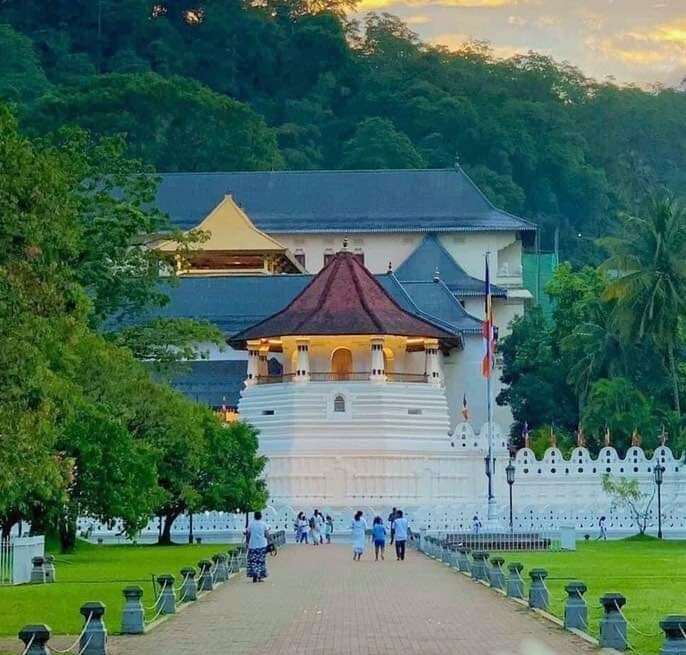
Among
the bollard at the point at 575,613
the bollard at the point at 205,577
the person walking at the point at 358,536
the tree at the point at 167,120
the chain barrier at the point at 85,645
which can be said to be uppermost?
the tree at the point at 167,120

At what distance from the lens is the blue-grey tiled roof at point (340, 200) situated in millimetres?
107750

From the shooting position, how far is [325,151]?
5664 inches

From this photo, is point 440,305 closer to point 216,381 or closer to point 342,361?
point 216,381

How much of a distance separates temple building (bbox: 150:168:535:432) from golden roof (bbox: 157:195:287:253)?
0.05 meters

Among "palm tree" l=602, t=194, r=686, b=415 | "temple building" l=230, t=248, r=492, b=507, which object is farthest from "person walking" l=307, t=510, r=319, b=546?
"palm tree" l=602, t=194, r=686, b=415

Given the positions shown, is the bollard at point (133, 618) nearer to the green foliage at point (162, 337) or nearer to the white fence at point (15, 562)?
the white fence at point (15, 562)

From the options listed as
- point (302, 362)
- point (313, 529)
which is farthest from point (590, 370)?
point (313, 529)

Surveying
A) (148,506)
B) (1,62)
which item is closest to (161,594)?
(148,506)

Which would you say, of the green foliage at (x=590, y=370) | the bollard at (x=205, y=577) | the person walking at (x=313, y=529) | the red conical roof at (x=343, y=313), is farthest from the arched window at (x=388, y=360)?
the bollard at (x=205, y=577)

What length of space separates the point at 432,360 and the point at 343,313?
4.24 m

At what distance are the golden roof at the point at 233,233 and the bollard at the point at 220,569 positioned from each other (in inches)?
2430

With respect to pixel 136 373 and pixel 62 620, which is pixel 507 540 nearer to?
pixel 136 373

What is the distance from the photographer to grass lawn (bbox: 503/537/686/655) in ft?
80.4

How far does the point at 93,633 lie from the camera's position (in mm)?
20438
